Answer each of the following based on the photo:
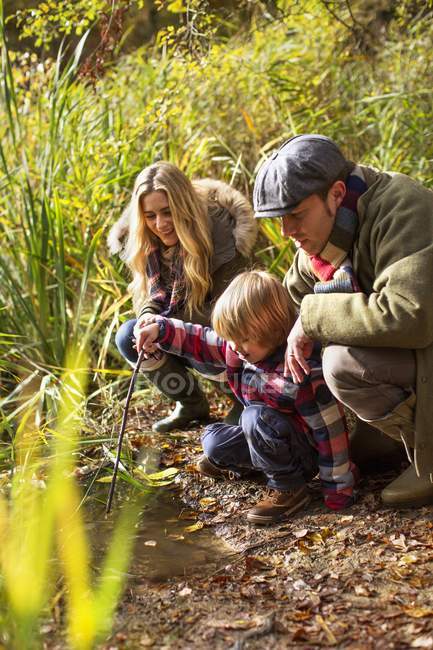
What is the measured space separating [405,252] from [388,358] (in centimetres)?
34

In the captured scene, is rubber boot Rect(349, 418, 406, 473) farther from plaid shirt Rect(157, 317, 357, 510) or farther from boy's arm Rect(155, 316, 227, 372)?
boy's arm Rect(155, 316, 227, 372)

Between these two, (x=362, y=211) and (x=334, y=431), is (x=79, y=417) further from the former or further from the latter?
(x=362, y=211)

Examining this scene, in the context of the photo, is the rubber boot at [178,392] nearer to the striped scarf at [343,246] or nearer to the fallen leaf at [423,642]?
the striped scarf at [343,246]

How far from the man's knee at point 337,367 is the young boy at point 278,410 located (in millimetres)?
167

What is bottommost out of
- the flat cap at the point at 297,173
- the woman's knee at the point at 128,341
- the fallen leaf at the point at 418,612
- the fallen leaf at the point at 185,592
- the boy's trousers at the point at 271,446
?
the fallen leaf at the point at 418,612

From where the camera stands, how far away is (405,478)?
2.63 meters

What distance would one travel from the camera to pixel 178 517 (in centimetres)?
285

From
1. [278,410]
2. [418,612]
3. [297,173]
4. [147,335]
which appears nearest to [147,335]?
[147,335]

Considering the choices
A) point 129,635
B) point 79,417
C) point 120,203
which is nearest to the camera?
point 129,635

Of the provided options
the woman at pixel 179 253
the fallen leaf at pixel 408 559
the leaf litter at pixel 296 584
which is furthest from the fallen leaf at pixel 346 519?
the woman at pixel 179 253

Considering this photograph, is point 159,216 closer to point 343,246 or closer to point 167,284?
point 167,284

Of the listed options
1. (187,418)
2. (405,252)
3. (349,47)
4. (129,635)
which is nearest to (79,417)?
(187,418)

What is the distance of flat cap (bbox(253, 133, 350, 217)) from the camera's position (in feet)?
7.68

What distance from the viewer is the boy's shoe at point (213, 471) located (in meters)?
3.04
